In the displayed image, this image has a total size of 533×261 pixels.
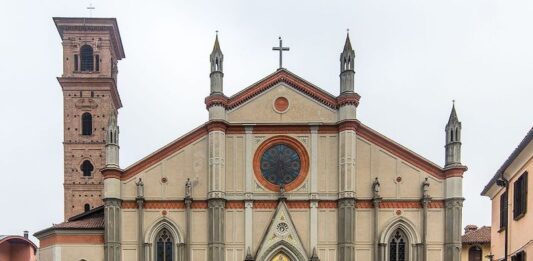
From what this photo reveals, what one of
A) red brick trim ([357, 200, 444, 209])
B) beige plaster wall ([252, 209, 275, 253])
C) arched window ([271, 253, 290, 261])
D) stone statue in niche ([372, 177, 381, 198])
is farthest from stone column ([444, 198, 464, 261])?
beige plaster wall ([252, 209, 275, 253])

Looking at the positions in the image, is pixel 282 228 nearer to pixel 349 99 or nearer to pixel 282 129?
pixel 282 129

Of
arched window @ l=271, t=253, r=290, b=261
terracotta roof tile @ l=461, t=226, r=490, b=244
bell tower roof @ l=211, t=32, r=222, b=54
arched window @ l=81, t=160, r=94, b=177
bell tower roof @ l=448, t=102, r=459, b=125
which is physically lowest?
arched window @ l=271, t=253, r=290, b=261

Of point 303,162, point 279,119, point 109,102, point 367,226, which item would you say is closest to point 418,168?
point 367,226

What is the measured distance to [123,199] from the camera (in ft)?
103

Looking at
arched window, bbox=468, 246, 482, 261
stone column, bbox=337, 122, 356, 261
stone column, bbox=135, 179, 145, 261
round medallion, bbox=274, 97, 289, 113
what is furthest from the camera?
arched window, bbox=468, 246, 482, 261

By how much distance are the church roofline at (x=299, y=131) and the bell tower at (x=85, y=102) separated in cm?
1028

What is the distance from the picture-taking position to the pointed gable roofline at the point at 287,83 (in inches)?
1271

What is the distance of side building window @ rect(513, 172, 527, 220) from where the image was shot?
64.6 ft

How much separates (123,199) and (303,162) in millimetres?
10850

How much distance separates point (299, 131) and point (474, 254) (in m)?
18.2

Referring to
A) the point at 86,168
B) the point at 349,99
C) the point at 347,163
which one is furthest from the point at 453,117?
the point at 86,168

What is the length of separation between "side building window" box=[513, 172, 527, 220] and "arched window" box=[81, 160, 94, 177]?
31.1 meters

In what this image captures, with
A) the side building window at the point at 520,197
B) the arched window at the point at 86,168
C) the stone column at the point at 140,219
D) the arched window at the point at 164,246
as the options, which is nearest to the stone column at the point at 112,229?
the stone column at the point at 140,219

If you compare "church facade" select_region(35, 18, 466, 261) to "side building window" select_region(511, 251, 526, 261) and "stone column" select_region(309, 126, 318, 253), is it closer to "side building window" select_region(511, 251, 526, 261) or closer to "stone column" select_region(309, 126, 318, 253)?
"stone column" select_region(309, 126, 318, 253)
